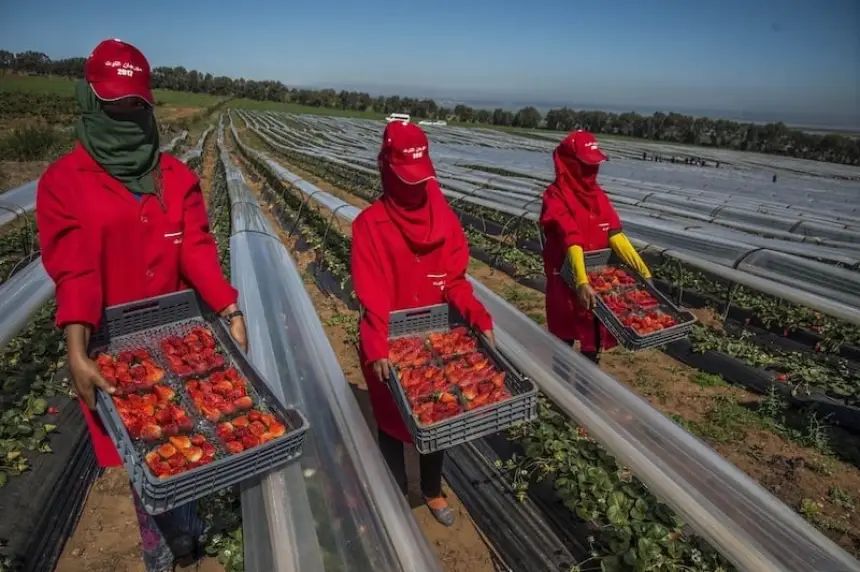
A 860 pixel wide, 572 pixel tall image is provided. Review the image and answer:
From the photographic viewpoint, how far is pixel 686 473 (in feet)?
9.22

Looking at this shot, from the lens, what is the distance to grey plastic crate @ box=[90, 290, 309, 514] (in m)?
1.92

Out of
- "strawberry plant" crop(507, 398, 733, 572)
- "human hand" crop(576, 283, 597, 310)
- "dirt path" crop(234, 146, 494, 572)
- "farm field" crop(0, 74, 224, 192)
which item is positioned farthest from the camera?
"farm field" crop(0, 74, 224, 192)

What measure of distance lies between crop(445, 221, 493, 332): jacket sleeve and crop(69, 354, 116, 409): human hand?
174 centimetres

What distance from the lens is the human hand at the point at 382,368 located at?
264 cm

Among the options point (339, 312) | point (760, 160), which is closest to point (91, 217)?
point (339, 312)

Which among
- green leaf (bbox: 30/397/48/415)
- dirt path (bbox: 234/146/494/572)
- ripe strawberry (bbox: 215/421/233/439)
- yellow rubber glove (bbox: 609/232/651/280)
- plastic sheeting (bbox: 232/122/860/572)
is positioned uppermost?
yellow rubber glove (bbox: 609/232/651/280)

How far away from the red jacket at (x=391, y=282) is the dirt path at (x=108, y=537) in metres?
1.38

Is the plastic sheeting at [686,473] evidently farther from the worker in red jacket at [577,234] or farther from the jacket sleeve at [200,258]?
the jacket sleeve at [200,258]

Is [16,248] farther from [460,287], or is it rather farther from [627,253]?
[627,253]

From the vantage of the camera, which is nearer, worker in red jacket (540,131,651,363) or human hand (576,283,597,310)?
human hand (576,283,597,310)

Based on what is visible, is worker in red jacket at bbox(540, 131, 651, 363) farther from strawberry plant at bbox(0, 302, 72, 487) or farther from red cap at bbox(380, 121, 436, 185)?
strawberry plant at bbox(0, 302, 72, 487)

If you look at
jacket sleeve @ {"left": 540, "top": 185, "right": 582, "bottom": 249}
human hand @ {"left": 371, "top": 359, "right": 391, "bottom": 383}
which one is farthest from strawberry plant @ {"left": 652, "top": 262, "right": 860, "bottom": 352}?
human hand @ {"left": 371, "top": 359, "right": 391, "bottom": 383}

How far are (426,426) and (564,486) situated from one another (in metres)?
1.45

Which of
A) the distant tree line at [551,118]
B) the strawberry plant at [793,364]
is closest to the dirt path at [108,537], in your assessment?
the strawberry plant at [793,364]
